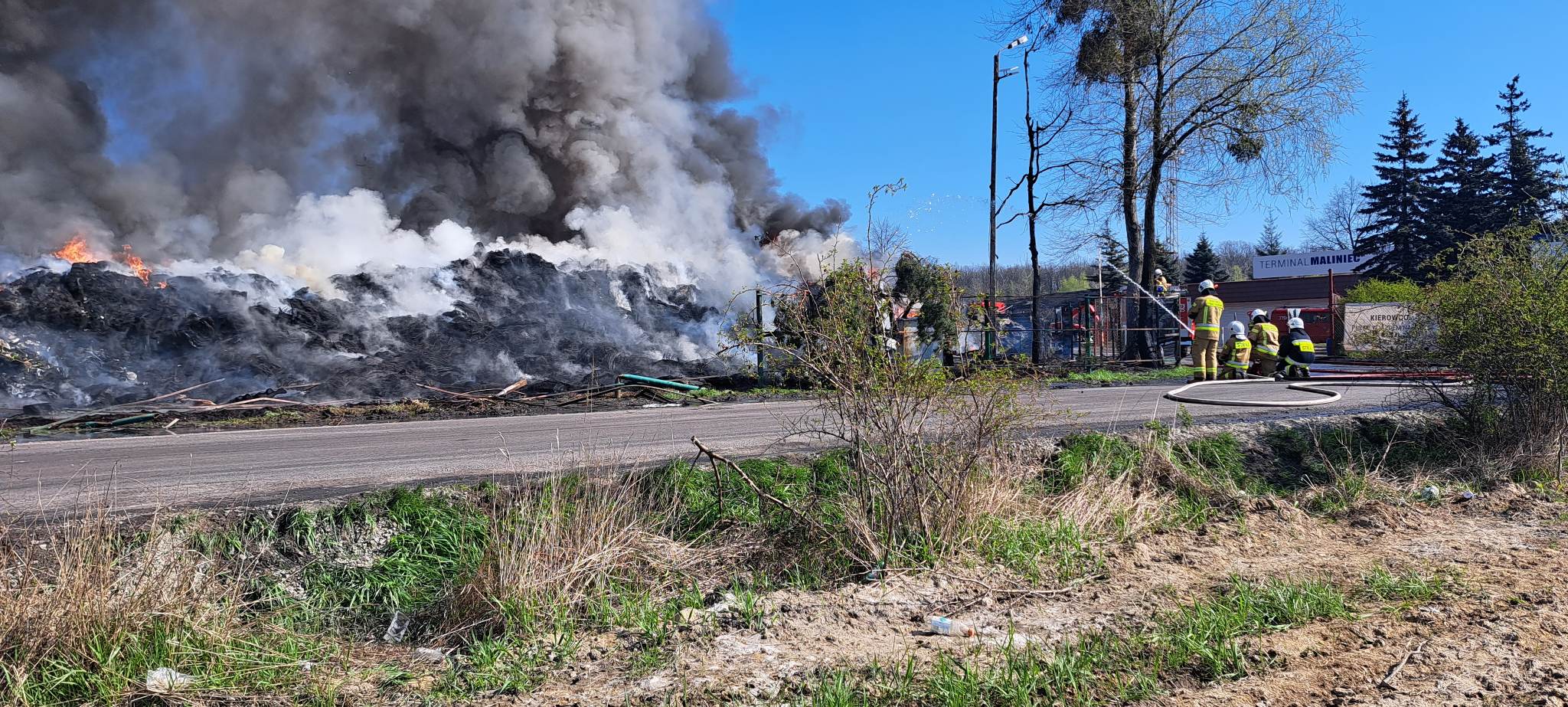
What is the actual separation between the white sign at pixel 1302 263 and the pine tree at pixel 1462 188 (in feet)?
61.7

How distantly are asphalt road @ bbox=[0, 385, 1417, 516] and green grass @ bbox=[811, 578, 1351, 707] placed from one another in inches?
58.9

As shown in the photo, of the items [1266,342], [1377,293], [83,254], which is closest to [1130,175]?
[1266,342]

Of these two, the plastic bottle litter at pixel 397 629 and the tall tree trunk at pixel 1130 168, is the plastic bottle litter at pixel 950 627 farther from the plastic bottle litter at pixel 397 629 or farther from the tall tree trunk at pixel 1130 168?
the tall tree trunk at pixel 1130 168

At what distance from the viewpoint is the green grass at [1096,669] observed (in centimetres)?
334

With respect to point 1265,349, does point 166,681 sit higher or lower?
lower

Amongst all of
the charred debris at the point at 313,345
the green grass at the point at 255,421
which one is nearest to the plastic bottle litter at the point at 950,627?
the charred debris at the point at 313,345

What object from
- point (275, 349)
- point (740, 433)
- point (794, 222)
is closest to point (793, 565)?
point (740, 433)

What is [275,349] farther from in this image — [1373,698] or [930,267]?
[1373,698]

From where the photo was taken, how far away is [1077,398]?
13.2 m

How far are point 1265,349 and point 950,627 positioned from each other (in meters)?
13.9

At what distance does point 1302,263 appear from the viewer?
6384 centimetres

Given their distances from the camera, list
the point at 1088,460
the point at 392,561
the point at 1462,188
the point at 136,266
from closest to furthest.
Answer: the point at 392,561
the point at 1088,460
the point at 136,266
the point at 1462,188

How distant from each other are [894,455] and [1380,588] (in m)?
2.35

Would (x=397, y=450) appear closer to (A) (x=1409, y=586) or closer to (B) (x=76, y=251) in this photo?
(A) (x=1409, y=586)
